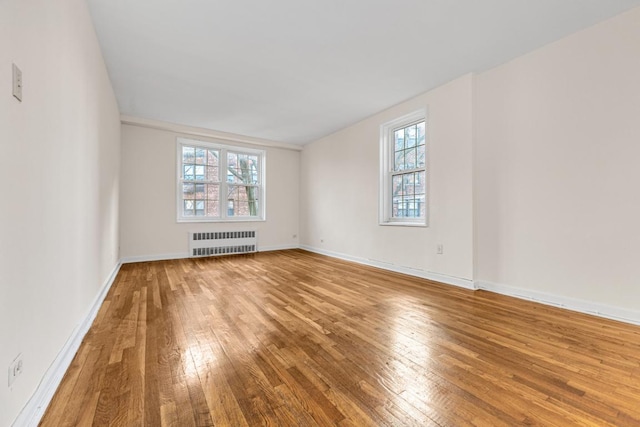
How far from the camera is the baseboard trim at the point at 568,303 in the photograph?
2.29 metres

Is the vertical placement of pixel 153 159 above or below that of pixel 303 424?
above

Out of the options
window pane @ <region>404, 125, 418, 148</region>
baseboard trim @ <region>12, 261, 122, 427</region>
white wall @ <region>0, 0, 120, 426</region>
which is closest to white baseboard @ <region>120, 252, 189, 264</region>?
white wall @ <region>0, 0, 120, 426</region>

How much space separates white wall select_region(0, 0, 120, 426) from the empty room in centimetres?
2

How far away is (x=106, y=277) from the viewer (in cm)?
320

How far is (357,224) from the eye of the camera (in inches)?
199

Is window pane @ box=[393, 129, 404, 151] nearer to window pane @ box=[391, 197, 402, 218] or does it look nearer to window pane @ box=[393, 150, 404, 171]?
window pane @ box=[393, 150, 404, 171]

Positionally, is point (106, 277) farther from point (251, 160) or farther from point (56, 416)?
point (251, 160)

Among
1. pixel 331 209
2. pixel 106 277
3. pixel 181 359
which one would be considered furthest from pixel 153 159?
pixel 181 359

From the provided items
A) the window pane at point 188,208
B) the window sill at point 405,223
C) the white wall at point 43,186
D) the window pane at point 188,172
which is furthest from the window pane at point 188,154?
the window sill at point 405,223

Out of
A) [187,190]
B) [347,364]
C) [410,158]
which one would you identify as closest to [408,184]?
[410,158]

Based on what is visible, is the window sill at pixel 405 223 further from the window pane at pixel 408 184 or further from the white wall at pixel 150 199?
the white wall at pixel 150 199

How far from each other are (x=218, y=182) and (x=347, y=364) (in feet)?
16.7

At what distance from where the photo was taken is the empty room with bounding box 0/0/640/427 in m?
1.26

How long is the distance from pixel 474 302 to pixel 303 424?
2.32 m
